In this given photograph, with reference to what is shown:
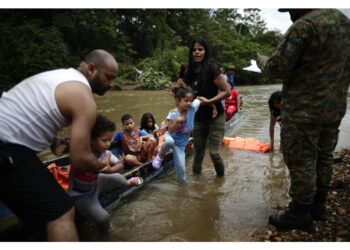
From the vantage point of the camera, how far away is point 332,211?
2975 millimetres

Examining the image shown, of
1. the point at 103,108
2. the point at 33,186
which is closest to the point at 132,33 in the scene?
the point at 103,108

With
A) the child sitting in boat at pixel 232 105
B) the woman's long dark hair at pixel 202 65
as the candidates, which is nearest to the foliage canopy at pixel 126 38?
the child sitting in boat at pixel 232 105

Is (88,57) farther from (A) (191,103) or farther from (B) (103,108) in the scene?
(B) (103,108)

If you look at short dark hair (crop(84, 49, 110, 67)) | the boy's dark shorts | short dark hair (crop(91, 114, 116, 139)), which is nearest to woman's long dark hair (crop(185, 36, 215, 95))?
short dark hair (crop(91, 114, 116, 139))

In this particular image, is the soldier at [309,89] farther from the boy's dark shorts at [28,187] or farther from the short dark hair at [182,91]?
the boy's dark shorts at [28,187]

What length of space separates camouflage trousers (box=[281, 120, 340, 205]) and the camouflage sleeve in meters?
0.47

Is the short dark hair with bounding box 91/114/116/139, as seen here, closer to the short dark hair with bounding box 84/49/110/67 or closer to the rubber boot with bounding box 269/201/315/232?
the short dark hair with bounding box 84/49/110/67

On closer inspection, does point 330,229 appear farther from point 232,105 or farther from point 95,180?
point 232,105

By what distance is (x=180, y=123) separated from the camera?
384 cm

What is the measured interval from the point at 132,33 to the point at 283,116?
31976mm

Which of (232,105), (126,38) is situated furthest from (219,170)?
(126,38)

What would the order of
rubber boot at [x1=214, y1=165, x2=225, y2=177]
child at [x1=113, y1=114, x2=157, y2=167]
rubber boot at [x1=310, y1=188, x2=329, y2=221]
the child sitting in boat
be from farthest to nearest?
the child sitting in boat
child at [x1=113, y1=114, x2=157, y2=167]
rubber boot at [x1=214, y1=165, x2=225, y2=177]
rubber boot at [x1=310, y1=188, x2=329, y2=221]

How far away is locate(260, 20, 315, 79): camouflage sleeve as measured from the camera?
2256mm

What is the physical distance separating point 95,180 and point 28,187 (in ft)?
3.11
